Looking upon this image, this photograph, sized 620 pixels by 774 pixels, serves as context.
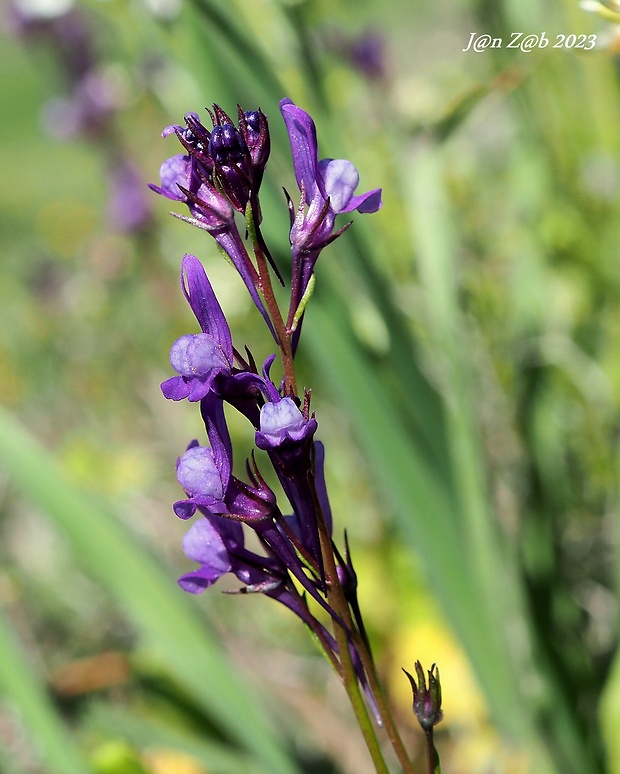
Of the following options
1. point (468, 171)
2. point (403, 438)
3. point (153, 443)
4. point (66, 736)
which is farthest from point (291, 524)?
point (153, 443)

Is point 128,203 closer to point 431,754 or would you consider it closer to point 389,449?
point 389,449

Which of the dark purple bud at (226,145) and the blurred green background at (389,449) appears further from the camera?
the blurred green background at (389,449)

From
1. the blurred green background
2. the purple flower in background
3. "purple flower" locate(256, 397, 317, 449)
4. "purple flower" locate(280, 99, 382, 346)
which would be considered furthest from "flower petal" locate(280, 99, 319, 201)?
the purple flower in background

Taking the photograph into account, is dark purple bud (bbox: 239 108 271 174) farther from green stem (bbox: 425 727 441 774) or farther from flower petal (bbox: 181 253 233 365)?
green stem (bbox: 425 727 441 774)

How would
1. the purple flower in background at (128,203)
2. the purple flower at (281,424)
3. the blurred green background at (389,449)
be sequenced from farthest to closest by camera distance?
1. the purple flower in background at (128,203)
2. the blurred green background at (389,449)
3. the purple flower at (281,424)

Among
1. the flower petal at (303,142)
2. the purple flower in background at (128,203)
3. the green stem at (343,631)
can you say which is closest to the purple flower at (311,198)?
the flower petal at (303,142)

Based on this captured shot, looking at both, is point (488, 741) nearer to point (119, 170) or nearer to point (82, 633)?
point (82, 633)

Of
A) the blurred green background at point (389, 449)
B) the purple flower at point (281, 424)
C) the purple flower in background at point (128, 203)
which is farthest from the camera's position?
the purple flower in background at point (128, 203)

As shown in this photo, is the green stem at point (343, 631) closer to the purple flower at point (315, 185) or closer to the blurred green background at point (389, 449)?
the purple flower at point (315, 185)
